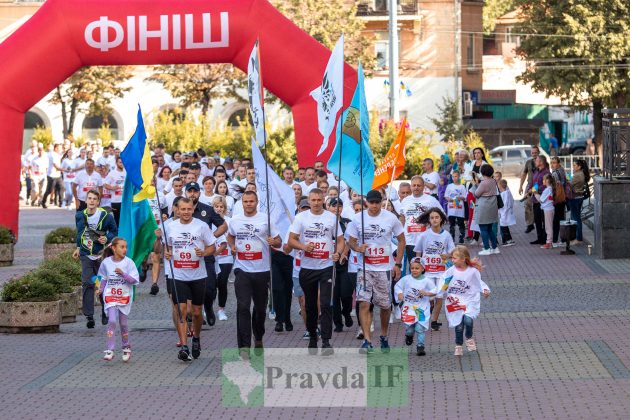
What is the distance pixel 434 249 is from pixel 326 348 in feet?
6.79

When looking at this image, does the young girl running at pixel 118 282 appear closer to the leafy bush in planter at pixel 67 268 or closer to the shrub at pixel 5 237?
the leafy bush in planter at pixel 67 268

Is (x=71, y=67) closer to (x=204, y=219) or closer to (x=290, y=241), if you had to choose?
→ (x=204, y=219)

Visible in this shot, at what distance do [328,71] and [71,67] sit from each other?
9.47m

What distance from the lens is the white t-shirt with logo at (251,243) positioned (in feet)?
42.4

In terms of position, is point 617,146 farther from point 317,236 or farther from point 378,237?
point 317,236

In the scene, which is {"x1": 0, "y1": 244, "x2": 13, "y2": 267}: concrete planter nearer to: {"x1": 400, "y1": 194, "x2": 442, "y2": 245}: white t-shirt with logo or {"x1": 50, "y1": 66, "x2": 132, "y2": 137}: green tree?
{"x1": 400, "y1": 194, "x2": 442, "y2": 245}: white t-shirt with logo

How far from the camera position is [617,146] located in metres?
22.1

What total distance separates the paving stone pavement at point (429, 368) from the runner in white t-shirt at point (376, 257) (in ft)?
2.02

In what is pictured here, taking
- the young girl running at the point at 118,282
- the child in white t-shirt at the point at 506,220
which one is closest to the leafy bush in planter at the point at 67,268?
the young girl running at the point at 118,282

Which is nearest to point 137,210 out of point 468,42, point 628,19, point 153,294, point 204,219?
point 204,219

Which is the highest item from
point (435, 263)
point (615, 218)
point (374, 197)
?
point (374, 197)

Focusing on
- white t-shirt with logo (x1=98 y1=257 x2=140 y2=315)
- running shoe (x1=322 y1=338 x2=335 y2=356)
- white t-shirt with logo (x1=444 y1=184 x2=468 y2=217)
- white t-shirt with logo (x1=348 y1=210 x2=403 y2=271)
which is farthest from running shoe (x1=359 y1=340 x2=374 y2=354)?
white t-shirt with logo (x1=444 y1=184 x2=468 y2=217)

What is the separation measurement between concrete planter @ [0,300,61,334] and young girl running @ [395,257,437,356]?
4.04m

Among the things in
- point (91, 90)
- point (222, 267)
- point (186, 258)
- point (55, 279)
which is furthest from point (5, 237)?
point (91, 90)
